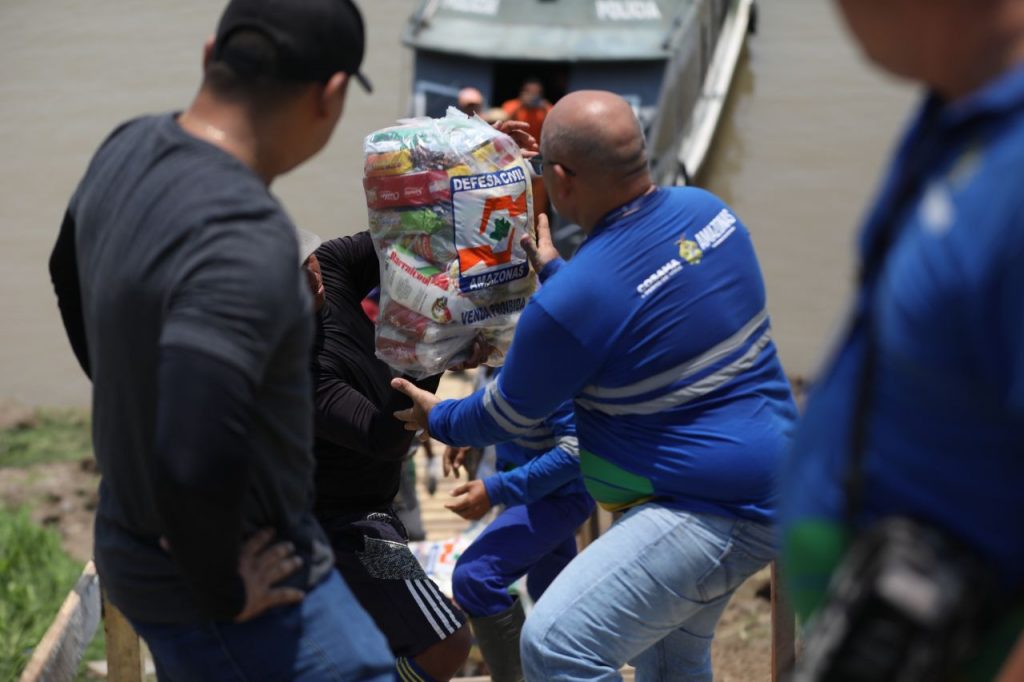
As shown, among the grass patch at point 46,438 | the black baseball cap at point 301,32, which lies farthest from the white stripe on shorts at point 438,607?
the grass patch at point 46,438

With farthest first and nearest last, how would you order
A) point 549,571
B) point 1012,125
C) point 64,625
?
1. point 549,571
2. point 64,625
3. point 1012,125

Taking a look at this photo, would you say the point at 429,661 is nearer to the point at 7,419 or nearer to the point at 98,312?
the point at 98,312

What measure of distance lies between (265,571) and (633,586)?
113cm

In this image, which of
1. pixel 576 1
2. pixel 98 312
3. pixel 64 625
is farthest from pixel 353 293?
pixel 576 1

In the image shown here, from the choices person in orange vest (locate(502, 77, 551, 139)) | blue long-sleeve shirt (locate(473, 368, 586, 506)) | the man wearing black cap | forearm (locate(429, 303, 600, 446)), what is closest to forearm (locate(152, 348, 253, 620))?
the man wearing black cap

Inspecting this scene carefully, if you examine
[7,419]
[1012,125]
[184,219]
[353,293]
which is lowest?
[7,419]

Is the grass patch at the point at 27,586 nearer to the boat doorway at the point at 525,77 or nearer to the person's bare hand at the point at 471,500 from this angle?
the person's bare hand at the point at 471,500

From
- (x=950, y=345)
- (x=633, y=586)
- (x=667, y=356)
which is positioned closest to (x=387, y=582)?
(x=633, y=586)

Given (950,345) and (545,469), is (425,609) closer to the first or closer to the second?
(545,469)

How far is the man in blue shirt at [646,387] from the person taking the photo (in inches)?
Result: 124

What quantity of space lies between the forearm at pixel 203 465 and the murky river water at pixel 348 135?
10129 millimetres

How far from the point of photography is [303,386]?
92.2 inches

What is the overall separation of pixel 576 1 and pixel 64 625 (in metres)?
9.95

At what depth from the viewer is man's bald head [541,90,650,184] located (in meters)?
3.23
